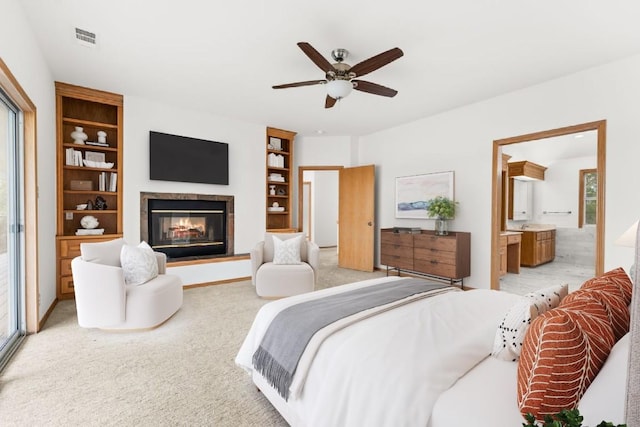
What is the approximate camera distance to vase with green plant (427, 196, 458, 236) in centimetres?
441

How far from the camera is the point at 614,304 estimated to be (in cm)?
112

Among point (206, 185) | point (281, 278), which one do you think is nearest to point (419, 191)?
point (281, 278)

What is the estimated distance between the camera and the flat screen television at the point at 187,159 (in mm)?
4262

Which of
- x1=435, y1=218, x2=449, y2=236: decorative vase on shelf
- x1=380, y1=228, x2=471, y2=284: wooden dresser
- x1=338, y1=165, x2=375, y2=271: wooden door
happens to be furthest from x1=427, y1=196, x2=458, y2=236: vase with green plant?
x1=338, y1=165, x2=375, y2=271: wooden door

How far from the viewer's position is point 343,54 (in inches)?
110

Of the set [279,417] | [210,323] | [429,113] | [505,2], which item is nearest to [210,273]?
[210,323]

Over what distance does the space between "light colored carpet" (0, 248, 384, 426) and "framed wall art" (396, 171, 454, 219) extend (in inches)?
127

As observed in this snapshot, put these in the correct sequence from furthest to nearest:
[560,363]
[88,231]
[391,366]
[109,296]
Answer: [88,231]
[109,296]
[391,366]
[560,363]

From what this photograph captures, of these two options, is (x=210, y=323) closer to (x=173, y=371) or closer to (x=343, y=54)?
(x=173, y=371)

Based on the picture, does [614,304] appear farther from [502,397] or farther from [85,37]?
[85,37]

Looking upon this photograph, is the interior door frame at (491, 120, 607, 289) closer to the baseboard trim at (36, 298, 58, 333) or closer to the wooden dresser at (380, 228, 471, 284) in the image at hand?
→ the wooden dresser at (380, 228, 471, 284)

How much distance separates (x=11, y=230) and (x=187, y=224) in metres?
2.22

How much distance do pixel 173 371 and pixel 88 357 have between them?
2.50 feet

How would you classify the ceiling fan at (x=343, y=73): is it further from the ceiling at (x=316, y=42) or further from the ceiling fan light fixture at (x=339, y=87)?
the ceiling at (x=316, y=42)
